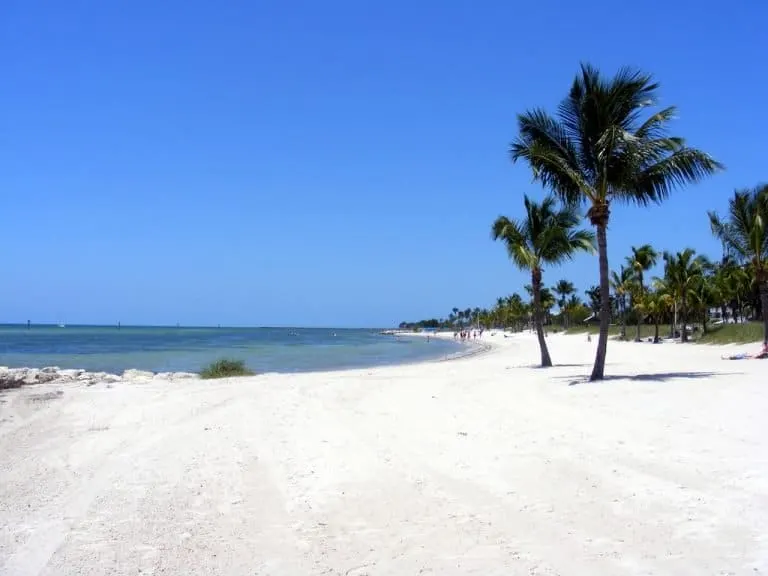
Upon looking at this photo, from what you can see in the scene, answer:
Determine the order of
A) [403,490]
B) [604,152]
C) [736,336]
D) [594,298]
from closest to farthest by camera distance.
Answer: [403,490] → [604,152] → [736,336] → [594,298]

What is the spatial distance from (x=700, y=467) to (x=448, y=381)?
11323 mm

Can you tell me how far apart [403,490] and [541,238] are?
58.3 feet

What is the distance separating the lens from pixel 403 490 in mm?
6391

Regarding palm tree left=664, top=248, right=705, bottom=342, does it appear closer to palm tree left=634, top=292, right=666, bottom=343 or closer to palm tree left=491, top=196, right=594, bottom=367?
palm tree left=634, top=292, right=666, bottom=343

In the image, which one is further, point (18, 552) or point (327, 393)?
point (327, 393)

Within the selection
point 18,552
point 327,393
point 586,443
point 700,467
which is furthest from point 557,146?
point 18,552

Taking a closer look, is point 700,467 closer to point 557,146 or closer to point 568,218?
point 557,146

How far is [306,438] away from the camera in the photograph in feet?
30.3

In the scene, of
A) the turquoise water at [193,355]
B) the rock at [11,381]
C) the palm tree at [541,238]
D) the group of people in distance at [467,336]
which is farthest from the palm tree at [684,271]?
the group of people in distance at [467,336]

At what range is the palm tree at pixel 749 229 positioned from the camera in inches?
909

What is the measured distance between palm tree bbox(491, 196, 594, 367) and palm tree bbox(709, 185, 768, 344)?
Answer: 245 inches

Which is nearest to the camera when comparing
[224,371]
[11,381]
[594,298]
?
[11,381]

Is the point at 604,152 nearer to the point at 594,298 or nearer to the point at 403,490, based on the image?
the point at 403,490

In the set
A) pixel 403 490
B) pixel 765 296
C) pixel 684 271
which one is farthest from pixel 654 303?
pixel 403 490
